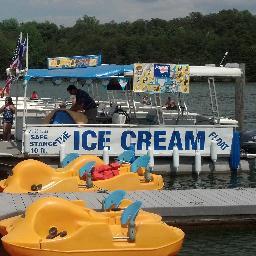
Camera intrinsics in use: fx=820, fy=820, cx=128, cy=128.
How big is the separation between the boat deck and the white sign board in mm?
4171

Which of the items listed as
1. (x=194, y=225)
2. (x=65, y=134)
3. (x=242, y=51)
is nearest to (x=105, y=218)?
(x=194, y=225)

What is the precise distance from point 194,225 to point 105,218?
2.96m

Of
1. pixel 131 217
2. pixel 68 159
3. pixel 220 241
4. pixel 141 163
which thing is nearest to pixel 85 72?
pixel 68 159

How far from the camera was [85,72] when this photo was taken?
22125 millimetres

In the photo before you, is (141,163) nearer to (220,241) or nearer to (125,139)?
(125,139)

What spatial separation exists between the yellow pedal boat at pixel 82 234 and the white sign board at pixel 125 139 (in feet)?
24.7

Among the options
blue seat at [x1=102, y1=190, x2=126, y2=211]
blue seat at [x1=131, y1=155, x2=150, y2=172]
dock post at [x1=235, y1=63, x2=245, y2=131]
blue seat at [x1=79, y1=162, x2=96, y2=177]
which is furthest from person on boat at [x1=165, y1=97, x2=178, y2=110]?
blue seat at [x1=102, y1=190, x2=126, y2=211]

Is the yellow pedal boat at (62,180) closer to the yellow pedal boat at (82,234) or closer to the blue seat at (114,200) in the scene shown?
the blue seat at (114,200)

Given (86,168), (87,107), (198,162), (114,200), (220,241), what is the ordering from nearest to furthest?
(114,200) < (220,241) < (86,168) < (198,162) < (87,107)

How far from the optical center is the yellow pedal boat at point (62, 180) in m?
17.2

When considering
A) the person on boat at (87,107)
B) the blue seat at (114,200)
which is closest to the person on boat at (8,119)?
the person on boat at (87,107)

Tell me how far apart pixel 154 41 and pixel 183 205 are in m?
114

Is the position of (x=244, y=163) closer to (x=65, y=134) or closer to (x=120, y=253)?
(x=65, y=134)

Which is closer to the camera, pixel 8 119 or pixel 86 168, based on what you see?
pixel 86 168
